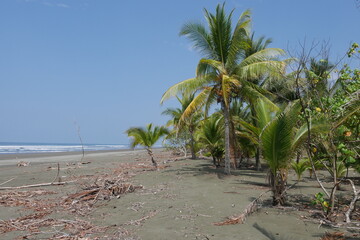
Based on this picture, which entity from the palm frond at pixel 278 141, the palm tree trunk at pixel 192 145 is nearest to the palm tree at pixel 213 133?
the palm tree trunk at pixel 192 145

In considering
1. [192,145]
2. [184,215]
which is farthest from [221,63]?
[192,145]

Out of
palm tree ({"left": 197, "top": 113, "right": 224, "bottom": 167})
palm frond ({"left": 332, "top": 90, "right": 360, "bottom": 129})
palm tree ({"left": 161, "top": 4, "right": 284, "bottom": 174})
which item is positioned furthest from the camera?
palm tree ({"left": 197, "top": 113, "right": 224, "bottom": 167})

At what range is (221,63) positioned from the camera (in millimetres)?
11641

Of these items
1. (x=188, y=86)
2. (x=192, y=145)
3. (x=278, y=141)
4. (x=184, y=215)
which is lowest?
(x=184, y=215)

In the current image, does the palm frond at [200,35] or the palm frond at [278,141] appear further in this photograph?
the palm frond at [200,35]

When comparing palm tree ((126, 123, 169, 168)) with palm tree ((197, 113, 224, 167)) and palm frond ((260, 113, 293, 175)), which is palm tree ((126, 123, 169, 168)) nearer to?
palm tree ((197, 113, 224, 167))

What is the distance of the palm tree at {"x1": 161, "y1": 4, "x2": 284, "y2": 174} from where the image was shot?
38.1 ft

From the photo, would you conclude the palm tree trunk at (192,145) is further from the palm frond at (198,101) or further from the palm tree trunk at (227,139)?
the palm tree trunk at (227,139)

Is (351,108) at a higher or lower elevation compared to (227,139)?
higher

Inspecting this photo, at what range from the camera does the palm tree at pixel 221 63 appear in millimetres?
11617

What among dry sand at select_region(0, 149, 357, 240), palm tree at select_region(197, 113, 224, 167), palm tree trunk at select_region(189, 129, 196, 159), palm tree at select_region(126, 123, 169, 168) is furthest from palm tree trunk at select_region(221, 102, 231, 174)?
palm tree trunk at select_region(189, 129, 196, 159)

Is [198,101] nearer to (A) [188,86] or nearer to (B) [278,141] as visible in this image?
(A) [188,86]

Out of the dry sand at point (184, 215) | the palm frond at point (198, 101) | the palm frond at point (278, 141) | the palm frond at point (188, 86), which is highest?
the palm frond at point (188, 86)

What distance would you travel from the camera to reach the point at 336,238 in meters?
4.39
